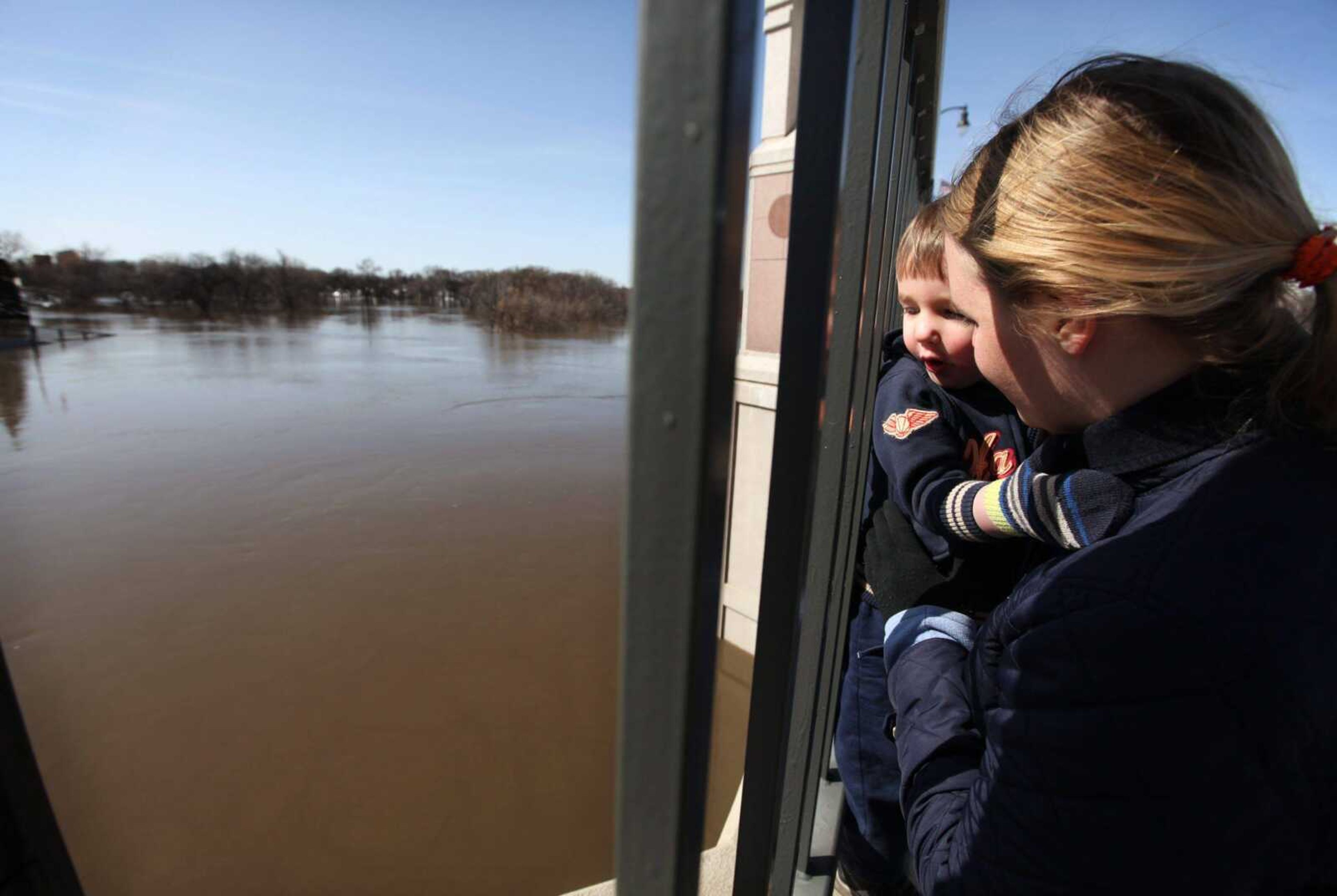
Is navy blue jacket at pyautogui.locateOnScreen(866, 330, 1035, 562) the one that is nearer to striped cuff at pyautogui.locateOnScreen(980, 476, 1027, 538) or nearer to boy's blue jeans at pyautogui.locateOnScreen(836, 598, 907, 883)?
striped cuff at pyautogui.locateOnScreen(980, 476, 1027, 538)

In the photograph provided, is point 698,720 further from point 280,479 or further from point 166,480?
point 166,480

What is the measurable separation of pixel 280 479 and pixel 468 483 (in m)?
3.11

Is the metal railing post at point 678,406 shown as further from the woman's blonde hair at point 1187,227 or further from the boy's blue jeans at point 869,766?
the boy's blue jeans at point 869,766

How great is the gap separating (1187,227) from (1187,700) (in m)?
0.57

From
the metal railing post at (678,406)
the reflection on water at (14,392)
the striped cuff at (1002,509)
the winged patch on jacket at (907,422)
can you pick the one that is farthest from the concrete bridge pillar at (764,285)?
the reflection on water at (14,392)

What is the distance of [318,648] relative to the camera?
20.5 feet

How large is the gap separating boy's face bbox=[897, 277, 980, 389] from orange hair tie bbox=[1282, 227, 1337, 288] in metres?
0.65

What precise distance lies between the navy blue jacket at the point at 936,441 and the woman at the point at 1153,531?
378mm

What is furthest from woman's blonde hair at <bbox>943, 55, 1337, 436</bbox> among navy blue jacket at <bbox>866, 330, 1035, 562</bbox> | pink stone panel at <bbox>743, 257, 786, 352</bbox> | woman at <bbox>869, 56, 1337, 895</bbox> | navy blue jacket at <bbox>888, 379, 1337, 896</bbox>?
pink stone panel at <bbox>743, 257, 786, 352</bbox>

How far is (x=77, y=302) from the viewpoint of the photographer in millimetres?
38469

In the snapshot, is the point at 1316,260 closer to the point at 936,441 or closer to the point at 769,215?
the point at 936,441

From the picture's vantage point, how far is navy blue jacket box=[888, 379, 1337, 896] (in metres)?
A: 0.65

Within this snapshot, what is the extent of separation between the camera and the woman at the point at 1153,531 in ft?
2.17

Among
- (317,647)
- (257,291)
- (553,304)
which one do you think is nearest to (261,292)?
(257,291)
